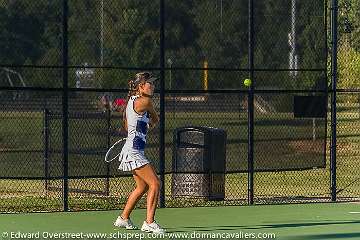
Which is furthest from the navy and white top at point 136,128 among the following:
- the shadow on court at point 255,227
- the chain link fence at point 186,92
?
the chain link fence at point 186,92

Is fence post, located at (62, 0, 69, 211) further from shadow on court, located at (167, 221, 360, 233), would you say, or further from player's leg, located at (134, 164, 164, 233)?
player's leg, located at (134, 164, 164, 233)

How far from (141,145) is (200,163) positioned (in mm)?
4722

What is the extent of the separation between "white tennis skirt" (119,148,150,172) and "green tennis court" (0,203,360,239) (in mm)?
817

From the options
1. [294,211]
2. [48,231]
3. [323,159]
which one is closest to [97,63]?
[323,159]

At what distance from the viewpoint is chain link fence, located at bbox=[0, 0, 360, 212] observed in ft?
63.0

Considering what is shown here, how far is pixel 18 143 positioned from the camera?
37969 mm

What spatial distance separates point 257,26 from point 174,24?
275cm

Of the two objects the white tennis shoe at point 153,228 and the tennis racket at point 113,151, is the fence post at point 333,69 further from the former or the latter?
the white tennis shoe at point 153,228

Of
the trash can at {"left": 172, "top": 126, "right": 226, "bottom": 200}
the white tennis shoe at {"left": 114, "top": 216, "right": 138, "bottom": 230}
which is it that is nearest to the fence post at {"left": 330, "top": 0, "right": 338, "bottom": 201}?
the trash can at {"left": 172, "top": 126, "right": 226, "bottom": 200}

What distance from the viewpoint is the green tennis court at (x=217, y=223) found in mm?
14898

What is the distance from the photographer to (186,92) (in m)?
18.5

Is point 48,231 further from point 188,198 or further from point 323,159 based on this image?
point 323,159

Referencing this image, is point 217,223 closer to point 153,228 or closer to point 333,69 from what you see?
point 153,228

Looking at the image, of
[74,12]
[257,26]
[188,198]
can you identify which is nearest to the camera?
[188,198]
